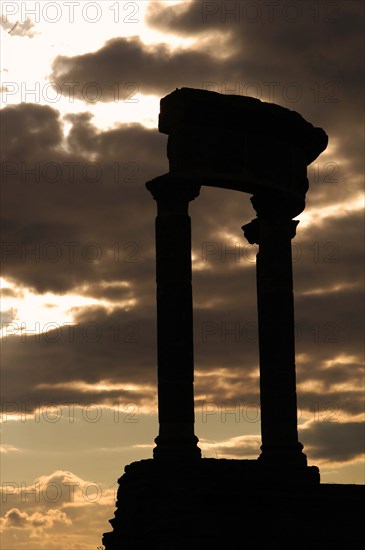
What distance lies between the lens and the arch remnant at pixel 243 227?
46.9m

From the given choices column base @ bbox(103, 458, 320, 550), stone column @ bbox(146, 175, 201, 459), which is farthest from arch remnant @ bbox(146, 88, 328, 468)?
column base @ bbox(103, 458, 320, 550)

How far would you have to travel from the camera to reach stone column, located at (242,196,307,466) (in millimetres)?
50500

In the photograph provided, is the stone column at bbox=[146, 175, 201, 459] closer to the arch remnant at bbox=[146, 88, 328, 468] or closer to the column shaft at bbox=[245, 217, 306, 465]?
the arch remnant at bbox=[146, 88, 328, 468]

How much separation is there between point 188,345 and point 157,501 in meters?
6.22

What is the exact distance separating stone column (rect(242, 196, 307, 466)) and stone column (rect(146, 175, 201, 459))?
485 cm

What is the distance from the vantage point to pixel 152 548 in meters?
43.2

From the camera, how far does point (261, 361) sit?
5116 cm

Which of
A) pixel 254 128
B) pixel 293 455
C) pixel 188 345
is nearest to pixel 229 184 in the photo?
pixel 254 128

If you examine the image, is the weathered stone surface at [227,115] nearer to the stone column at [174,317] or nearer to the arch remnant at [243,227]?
the arch remnant at [243,227]

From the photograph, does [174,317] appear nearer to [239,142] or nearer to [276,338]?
[276,338]

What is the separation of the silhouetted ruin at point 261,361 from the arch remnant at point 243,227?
0.13 feet

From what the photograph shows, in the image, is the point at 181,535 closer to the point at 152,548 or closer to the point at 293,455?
the point at 152,548

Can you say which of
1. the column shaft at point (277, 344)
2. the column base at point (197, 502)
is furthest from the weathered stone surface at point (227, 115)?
the column base at point (197, 502)

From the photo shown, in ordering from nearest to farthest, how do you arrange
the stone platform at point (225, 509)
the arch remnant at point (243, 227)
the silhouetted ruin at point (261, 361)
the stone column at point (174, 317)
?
the stone platform at point (225, 509) < the silhouetted ruin at point (261, 361) < the stone column at point (174, 317) < the arch remnant at point (243, 227)
